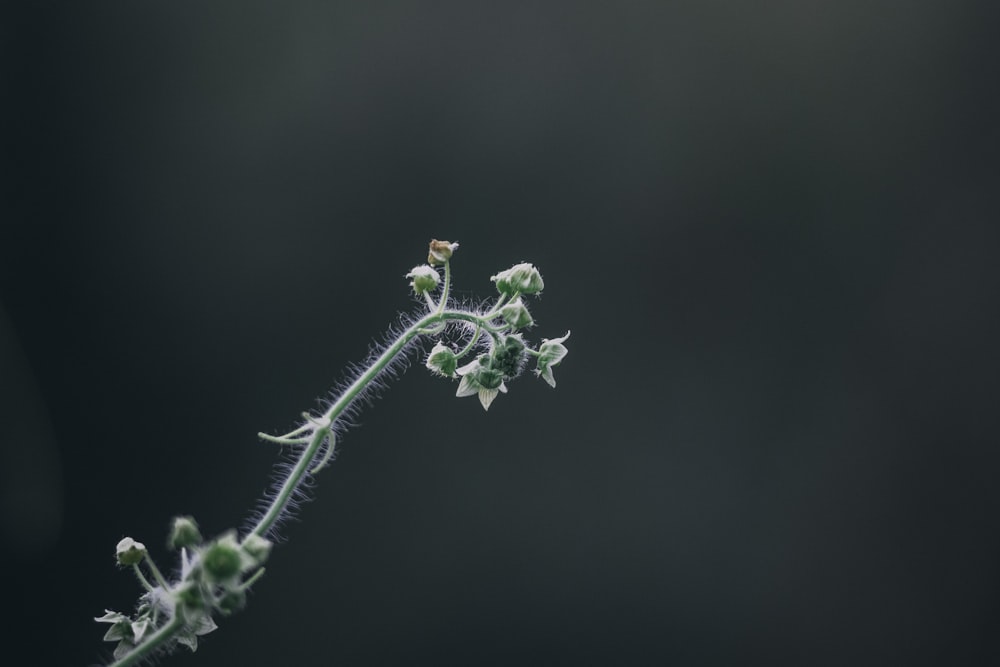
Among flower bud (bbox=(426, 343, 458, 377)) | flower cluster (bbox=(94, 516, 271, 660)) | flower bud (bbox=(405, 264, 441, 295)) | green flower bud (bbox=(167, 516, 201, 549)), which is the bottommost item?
flower cluster (bbox=(94, 516, 271, 660))

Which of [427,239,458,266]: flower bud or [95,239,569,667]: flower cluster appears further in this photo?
[427,239,458,266]: flower bud

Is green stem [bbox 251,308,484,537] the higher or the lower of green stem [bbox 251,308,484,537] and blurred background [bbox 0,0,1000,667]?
the lower

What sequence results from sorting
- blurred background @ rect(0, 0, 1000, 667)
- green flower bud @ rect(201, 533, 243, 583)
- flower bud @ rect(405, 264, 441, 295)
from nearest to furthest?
green flower bud @ rect(201, 533, 243, 583), flower bud @ rect(405, 264, 441, 295), blurred background @ rect(0, 0, 1000, 667)

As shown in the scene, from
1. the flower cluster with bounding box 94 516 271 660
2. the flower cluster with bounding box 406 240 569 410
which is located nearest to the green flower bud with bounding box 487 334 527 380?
the flower cluster with bounding box 406 240 569 410

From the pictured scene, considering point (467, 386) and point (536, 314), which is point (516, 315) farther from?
point (536, 314)

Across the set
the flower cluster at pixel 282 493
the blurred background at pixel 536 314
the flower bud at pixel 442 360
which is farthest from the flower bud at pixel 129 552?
the blurred background at pixel 536 314

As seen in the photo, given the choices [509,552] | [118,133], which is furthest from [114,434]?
[509,552]

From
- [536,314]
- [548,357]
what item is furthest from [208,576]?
[536,314]

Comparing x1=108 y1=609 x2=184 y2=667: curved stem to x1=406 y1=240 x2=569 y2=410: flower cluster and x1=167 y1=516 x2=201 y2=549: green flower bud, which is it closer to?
x1=167 y1=516 x2=201 y2=549: green flower bud
